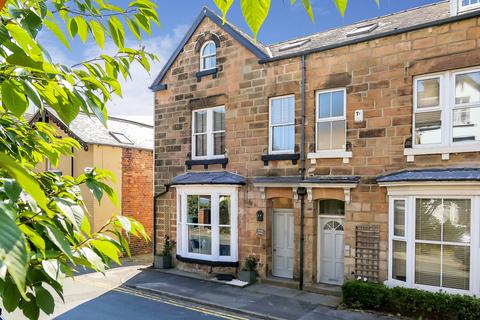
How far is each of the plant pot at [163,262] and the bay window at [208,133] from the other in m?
4.51

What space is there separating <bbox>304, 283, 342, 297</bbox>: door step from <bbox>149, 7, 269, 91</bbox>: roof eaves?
27.3 ft

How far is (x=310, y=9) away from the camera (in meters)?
1.44

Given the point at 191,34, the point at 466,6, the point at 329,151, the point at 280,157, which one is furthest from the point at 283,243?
the point at 466,6

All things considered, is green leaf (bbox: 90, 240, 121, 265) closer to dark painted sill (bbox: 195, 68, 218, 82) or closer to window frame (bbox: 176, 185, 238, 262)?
window frame (bbox: 176, 185, 238, 262)

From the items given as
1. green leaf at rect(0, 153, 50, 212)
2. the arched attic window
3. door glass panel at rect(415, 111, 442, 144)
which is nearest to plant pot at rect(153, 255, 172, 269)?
the arched attic window

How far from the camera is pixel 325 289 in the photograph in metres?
12.1

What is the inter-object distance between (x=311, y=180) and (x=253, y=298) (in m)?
4.26

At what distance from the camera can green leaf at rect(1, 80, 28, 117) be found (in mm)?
1562

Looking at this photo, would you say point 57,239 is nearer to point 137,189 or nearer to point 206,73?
point 206,73

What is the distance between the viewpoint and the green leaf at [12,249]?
75 cm

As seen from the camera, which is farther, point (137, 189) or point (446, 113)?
point (137, 189)

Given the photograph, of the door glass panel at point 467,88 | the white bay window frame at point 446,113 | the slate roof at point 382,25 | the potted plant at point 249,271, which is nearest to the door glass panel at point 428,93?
the white bay window frame at point 446,113

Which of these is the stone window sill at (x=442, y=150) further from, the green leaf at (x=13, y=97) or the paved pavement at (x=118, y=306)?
the green leaf at (x=13, y=97)

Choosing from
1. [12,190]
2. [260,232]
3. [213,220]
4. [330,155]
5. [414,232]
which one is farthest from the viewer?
[213,220]
